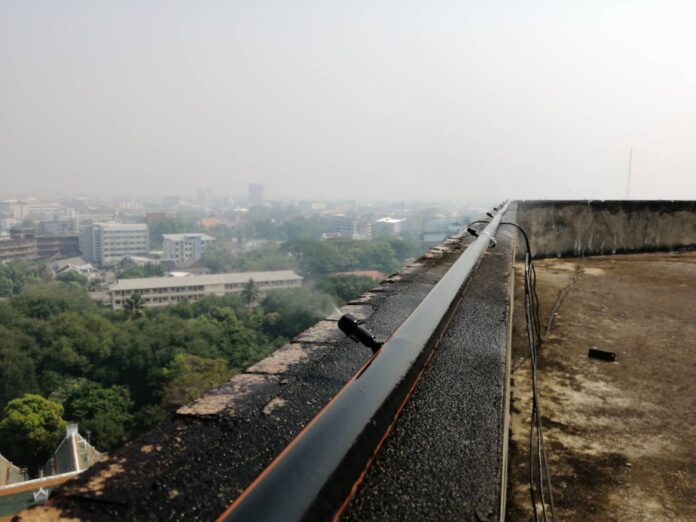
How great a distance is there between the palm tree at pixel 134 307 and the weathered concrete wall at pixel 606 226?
148 ft

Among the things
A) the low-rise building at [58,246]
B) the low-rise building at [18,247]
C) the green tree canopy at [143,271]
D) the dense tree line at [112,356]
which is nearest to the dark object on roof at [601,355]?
the dense tree line at [112,356]

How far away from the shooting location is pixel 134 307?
48.2 meters

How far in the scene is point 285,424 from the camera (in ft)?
4.17

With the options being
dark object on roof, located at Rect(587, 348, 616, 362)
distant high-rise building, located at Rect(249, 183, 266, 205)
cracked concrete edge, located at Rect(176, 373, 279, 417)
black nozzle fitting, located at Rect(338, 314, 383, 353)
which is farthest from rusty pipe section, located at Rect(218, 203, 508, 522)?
distant high-rise building, located at Rect(249, 183, 266, 205)

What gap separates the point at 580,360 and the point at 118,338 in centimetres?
4040

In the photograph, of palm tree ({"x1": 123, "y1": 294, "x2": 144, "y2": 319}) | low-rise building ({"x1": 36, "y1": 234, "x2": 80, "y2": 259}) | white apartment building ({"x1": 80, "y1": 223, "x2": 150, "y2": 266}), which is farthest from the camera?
white apartment building ({"x1": 80, "y1": 223, "x2": 150, "y2": 266})

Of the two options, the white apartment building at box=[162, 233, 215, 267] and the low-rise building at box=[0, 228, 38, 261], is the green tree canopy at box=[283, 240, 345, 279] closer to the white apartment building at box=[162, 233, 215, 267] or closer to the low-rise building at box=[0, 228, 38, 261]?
the white apartment building at box=[162, 233, 215, 267]

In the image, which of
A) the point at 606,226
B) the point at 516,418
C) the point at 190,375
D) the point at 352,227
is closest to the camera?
the point at 516,418

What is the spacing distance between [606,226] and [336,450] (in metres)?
8.06

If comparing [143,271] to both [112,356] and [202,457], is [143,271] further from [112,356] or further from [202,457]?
[202,457]

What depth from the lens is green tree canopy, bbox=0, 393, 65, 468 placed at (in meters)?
26.3

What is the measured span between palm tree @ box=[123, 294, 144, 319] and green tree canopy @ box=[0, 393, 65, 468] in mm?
19504

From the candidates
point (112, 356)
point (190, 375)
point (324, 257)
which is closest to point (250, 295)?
point (112, 356)

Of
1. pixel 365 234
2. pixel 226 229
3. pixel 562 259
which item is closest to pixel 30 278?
pixel 226 229
